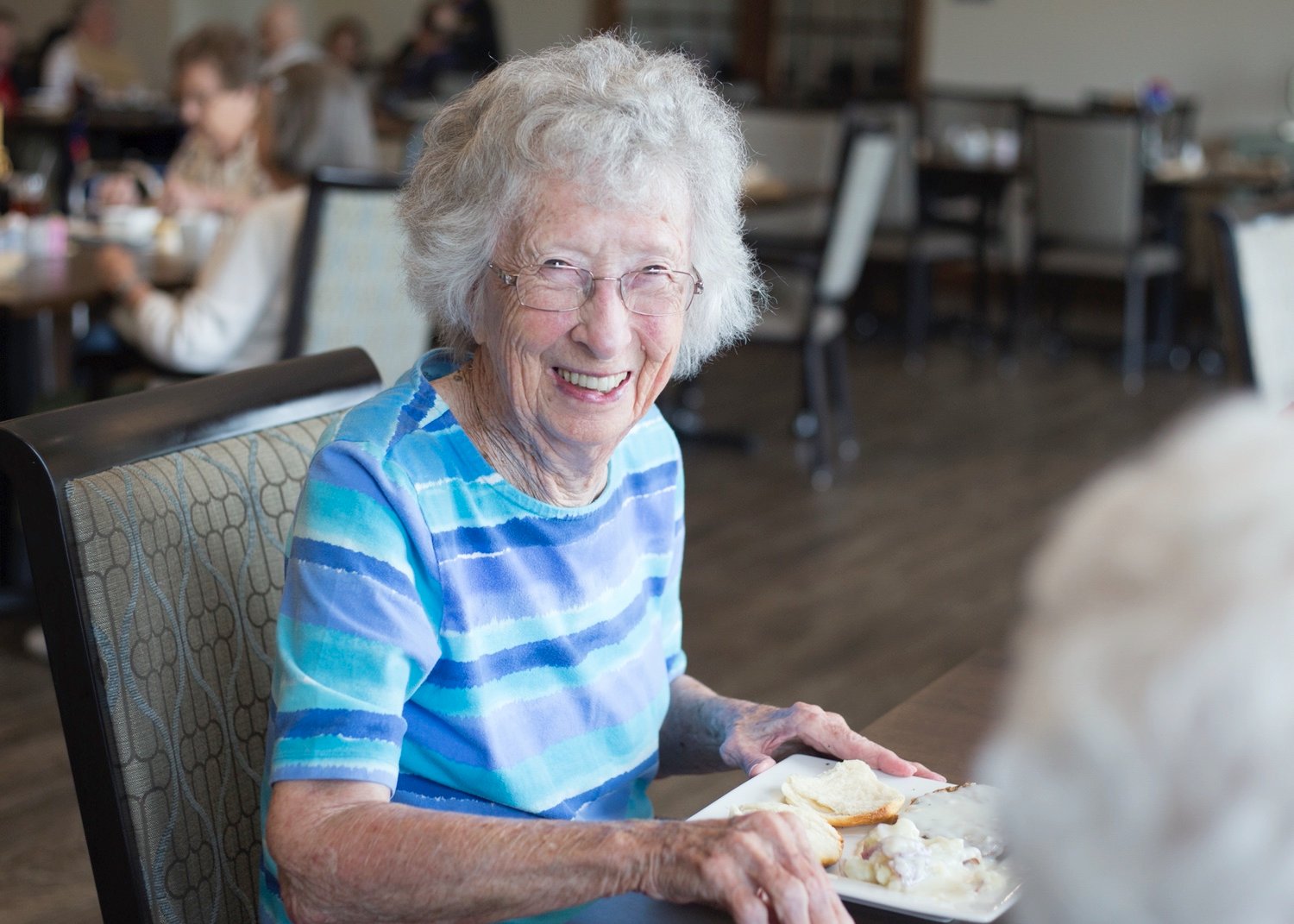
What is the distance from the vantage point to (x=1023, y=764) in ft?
1.67

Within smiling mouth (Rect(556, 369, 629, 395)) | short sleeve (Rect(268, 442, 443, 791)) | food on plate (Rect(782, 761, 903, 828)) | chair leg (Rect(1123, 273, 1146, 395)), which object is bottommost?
chair leg (Rect(1123, 273, 1146, 395))

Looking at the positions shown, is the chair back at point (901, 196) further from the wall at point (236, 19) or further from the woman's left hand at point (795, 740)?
the woman's left hand at point (795, 740)

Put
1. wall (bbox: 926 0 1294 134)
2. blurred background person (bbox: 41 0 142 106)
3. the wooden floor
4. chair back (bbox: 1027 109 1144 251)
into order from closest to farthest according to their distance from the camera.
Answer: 1. the wooden floor
2. chair back (bbox: 1027 109 1144 251)
3. wall (bbox: 926 0 1294 134)
4. blurred background person (bbox: 41 0 142 106)

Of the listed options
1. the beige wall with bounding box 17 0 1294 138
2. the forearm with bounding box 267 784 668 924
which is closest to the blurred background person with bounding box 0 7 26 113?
the beige wall with bounding box 17 0 1294 138

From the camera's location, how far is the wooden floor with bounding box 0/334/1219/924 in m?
2.75

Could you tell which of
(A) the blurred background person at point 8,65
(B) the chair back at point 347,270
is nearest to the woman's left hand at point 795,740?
(B) the chair back at point 347,270

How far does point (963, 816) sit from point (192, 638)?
0.60m

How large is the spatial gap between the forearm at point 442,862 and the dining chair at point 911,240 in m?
6.01

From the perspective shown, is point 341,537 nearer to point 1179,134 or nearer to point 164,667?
point 164,667

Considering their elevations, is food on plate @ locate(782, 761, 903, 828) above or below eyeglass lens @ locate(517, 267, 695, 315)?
below

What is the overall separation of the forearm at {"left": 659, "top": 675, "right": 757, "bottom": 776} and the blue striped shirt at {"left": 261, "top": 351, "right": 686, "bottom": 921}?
53mm

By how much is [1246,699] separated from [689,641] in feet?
9.92

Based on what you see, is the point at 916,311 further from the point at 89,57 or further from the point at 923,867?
the point at 923,867

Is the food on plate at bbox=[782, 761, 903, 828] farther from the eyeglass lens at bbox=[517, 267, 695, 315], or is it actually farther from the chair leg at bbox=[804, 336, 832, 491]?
the chair leg at bbox=[804, 336, 832, 491]
